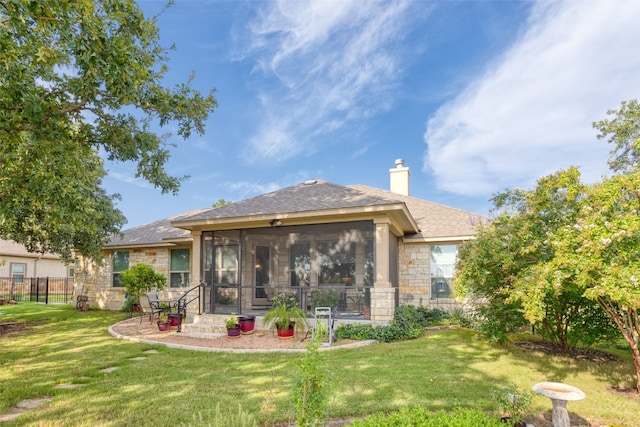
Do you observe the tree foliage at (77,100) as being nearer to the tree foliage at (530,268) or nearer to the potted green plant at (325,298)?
the potted green plant at (325,298)

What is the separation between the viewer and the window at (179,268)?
14.7 meters

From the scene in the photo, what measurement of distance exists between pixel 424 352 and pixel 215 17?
384 inches

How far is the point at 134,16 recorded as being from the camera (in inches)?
216

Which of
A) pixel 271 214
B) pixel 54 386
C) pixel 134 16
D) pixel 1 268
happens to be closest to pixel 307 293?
pixel 271 214

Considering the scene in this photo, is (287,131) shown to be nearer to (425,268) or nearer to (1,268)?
(425,268)

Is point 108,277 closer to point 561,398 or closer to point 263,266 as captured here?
point 263,266

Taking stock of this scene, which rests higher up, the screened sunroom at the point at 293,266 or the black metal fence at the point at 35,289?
the screened sunroom at the point at 293,266

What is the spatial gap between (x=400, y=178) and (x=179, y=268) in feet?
34.4

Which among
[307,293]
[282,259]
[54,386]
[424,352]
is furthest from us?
[282,259]

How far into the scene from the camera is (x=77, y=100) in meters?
5.75

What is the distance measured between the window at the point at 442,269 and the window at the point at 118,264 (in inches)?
506

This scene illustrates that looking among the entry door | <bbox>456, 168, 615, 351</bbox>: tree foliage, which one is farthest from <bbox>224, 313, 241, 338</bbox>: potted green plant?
<bbox>456, 168, 615, 351</bbox>: tree foliage

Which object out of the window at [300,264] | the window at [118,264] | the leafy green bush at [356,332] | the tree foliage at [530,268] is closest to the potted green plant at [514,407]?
the tree foliage at [530,268]

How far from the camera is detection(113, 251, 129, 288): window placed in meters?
15.9
